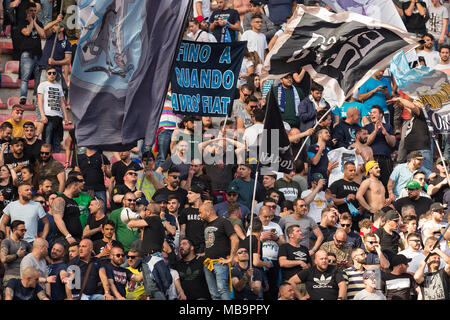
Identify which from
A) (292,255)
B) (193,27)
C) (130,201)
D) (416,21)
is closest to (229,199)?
(130,201)

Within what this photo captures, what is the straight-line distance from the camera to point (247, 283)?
18.8 m

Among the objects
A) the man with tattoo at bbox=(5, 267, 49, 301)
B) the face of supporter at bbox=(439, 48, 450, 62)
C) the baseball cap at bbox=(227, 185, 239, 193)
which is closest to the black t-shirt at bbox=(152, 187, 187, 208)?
the baseball cap at bbox=(227, 185, 239, 193)

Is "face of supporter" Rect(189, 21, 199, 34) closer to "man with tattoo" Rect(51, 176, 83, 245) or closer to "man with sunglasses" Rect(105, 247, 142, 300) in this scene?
"man with tattoo" Rect(51, 176, 83, 245)

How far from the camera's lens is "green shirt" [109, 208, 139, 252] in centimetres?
1988

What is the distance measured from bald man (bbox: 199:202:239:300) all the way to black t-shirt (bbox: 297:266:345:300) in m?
1.07

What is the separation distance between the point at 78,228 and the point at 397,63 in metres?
5.82

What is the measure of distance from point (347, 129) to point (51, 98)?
5.09 m

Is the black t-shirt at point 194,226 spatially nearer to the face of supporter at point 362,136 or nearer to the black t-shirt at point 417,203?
the black t-shirt at point 417,203

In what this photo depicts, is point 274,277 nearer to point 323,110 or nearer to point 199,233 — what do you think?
point 199,233

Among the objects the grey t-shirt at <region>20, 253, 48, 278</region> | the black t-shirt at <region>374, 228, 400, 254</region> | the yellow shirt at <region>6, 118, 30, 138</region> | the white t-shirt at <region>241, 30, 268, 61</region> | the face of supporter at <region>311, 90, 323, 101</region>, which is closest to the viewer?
the grey t-shirt at <region>20, 253, 48, 278</region>

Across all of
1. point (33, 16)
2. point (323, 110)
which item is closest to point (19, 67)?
point (33, 16)

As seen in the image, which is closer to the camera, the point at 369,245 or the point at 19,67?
the point at 369,245
